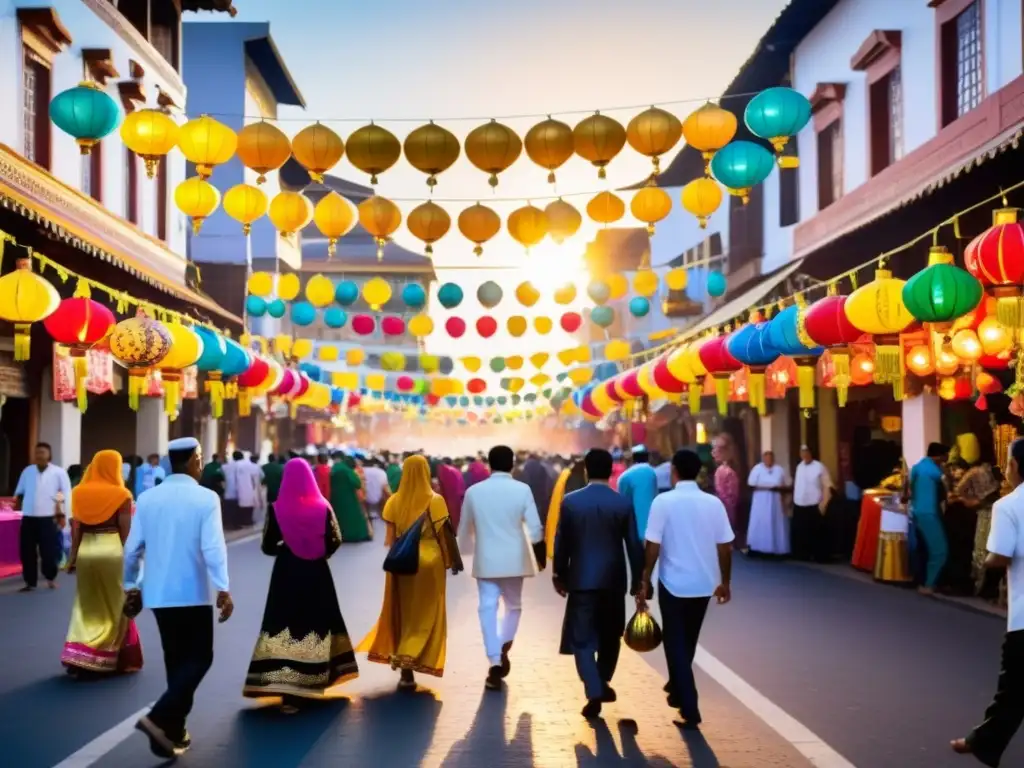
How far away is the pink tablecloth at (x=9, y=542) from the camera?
1691cm

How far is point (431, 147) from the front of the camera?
12188mm

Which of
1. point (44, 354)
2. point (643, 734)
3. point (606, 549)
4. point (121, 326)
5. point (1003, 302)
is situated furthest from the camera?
point (44, 354)

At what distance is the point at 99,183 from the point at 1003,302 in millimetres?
18034

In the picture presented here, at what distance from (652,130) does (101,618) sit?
656 cm

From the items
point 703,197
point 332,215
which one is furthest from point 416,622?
point 703,197

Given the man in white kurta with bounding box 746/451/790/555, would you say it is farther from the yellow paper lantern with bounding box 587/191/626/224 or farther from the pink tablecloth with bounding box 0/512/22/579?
the pink tablecloth with bounding box 0/512/22/579

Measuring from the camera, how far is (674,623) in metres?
8.12

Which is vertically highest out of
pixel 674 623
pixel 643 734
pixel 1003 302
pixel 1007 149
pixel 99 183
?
pixel 99 183

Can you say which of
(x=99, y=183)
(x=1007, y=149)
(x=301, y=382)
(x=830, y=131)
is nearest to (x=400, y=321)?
(x=301, y=382)

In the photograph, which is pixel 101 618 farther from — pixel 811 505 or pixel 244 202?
pixel 811 505

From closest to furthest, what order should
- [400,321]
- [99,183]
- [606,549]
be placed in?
[606,549] → [99,183] → [400,321]

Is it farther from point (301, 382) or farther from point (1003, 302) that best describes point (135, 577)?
point (301, 382)

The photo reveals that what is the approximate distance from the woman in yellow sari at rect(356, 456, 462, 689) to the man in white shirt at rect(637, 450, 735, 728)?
1.93 m

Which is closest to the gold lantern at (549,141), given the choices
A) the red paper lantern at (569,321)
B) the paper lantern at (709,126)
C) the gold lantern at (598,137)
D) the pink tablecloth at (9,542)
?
the gold lantern at (598,137)
